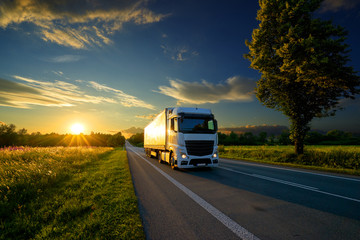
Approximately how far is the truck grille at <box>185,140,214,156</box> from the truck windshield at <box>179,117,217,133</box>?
72 centimetres

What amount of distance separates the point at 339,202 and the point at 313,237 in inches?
107

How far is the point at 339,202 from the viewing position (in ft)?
15.1

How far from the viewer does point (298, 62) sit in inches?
488

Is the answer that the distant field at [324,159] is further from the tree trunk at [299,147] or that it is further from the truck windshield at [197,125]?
the truck windshield at [197,125]

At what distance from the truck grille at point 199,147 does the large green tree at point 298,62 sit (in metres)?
8.79

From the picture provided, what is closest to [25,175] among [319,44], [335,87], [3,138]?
[319,44]

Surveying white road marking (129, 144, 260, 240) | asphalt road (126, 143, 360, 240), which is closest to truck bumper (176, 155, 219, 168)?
asphalt road (126, 143, 360, 240)

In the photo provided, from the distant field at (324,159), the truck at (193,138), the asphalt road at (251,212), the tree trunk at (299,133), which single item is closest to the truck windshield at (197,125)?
the truck at (193,138)

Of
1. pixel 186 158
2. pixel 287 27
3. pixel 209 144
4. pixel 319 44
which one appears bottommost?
pixel 186 158

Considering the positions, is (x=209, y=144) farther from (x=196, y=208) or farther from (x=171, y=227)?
(x=171, y=227)

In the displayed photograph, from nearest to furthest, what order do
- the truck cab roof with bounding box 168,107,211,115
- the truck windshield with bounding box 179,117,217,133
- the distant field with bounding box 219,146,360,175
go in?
the truck windshield with bounding box 179,117,217,133, the truck cab roof with bounding box 168,107,211,115, the distant field with bounding box 219,146,360,175

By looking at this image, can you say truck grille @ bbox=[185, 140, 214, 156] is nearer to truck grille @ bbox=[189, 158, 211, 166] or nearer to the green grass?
truck grille @ bbox=[189, 158, 211, 166]

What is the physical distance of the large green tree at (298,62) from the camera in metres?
11.8

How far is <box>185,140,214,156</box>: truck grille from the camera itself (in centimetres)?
968
